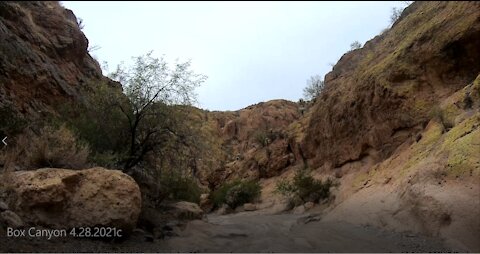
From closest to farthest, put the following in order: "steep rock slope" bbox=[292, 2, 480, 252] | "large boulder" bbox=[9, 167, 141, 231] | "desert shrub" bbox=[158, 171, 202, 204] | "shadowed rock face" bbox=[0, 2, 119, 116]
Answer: "large boulder" bbox=[9, 167, 141, 231], "steep rock slope" bbox=[292, 2, 480, 252], "shadowed rock face" bbox=[0, 2, 119, 116], "desert shrub" bbox=[158, 171, 202, 204]

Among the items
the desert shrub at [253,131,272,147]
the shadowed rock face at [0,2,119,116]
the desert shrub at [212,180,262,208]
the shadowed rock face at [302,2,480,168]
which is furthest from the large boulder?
the desert shrub at [253,131,272,147]

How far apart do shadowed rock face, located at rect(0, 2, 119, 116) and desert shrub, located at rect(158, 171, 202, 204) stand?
13.8 feet

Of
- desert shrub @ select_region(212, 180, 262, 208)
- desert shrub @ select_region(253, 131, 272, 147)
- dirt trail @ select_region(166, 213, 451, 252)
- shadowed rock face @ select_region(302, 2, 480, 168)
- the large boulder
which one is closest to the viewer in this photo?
the large boulder

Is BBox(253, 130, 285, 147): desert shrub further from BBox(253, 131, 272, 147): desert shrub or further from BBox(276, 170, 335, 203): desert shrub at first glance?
BBox(276, 170, 335, 203): desert shrub

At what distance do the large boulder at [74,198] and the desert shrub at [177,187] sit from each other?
15.9ft

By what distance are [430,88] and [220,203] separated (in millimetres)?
14421

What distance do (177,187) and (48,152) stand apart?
5.95 meters

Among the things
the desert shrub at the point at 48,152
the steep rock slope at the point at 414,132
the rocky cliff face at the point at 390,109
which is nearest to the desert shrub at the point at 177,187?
the rocky cliff face at the point at 390,109

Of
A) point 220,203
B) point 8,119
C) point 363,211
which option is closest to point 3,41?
point 8,119

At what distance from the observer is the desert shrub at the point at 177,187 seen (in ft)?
45.8

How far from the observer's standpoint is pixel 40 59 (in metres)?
15.0

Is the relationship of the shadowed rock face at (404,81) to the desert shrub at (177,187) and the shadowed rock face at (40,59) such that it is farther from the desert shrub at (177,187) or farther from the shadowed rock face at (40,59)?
the shadowed rock face at (40,59)

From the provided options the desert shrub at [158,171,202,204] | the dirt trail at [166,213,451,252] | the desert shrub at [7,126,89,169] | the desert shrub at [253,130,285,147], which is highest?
the desert shrub at [253,130,285,147]

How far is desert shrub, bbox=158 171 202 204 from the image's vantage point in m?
14.0
